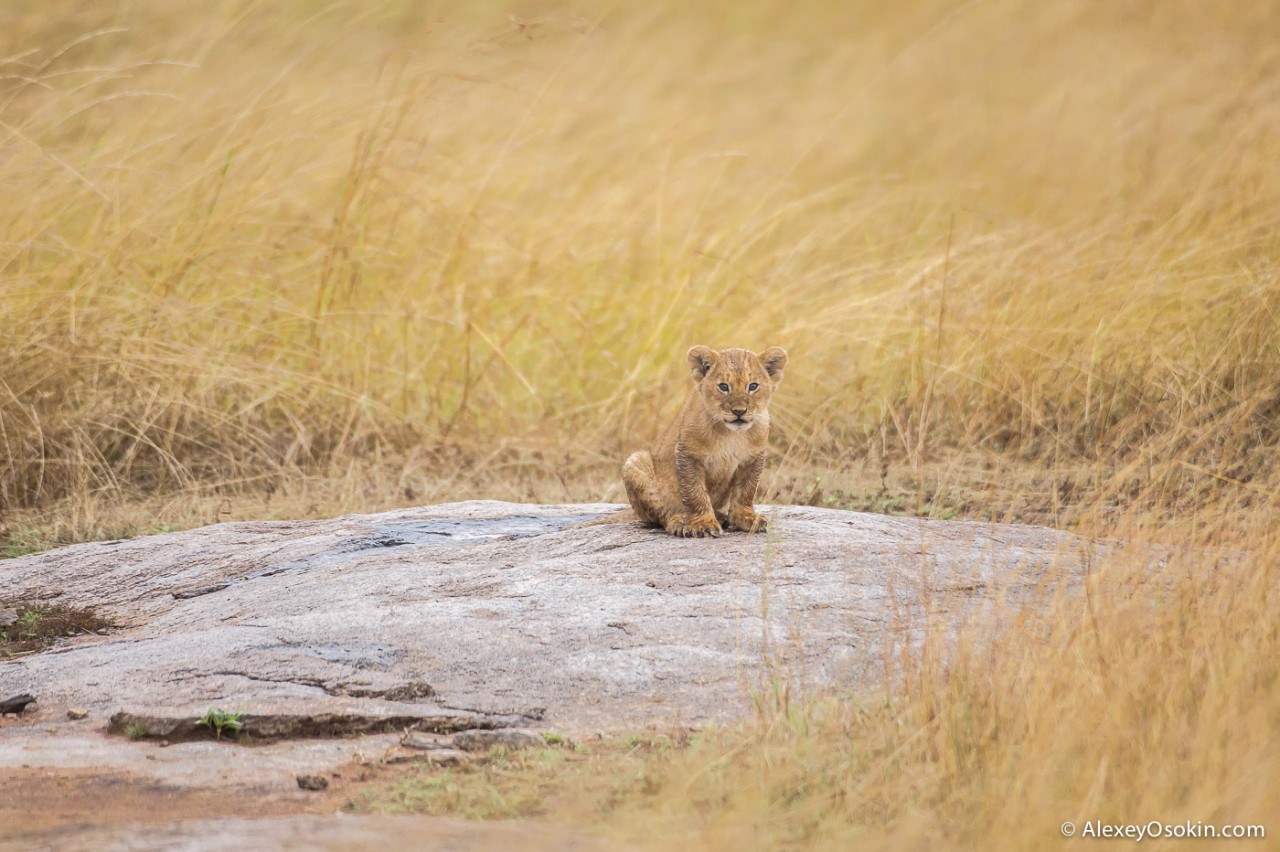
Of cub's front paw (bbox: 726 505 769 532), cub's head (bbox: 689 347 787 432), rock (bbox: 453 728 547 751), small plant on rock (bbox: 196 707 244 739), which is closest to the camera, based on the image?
rock (bbox: 453 728 547 751)

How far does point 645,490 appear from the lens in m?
5.44

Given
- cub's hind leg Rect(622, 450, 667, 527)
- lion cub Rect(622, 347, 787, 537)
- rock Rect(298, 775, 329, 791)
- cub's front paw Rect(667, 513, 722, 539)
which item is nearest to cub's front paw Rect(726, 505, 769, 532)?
lion cub Rect(622, 347, 787, 537)

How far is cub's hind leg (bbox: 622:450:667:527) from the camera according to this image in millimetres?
5430

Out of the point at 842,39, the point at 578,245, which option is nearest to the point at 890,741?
the point at 578,245

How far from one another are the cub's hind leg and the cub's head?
38 centimetres

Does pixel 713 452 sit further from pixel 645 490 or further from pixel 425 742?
pixel 425 742

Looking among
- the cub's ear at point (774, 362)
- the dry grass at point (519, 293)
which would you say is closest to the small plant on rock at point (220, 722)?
the cub's ear at point (774, 362)

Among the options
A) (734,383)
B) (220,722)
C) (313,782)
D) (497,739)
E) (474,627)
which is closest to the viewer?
(313,782)

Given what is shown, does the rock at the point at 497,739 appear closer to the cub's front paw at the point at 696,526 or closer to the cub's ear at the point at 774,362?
the cub's front paw at the point at 696,526

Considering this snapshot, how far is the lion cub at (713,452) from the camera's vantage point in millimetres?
5168

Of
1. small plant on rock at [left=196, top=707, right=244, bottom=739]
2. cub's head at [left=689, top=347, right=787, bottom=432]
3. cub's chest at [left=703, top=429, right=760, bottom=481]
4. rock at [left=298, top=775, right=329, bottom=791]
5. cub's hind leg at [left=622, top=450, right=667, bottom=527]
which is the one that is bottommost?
rock at [left=298, top=775, right=329, bottom=791]

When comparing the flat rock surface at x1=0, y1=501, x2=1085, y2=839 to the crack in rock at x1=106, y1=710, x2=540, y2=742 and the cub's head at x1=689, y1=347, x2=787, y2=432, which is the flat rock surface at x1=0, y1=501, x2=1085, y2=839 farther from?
the cub's head at x1=689, y1=347, x2=787, y2=432

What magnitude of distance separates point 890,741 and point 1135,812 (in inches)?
24.6

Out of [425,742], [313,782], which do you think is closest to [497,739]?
[425,742]
